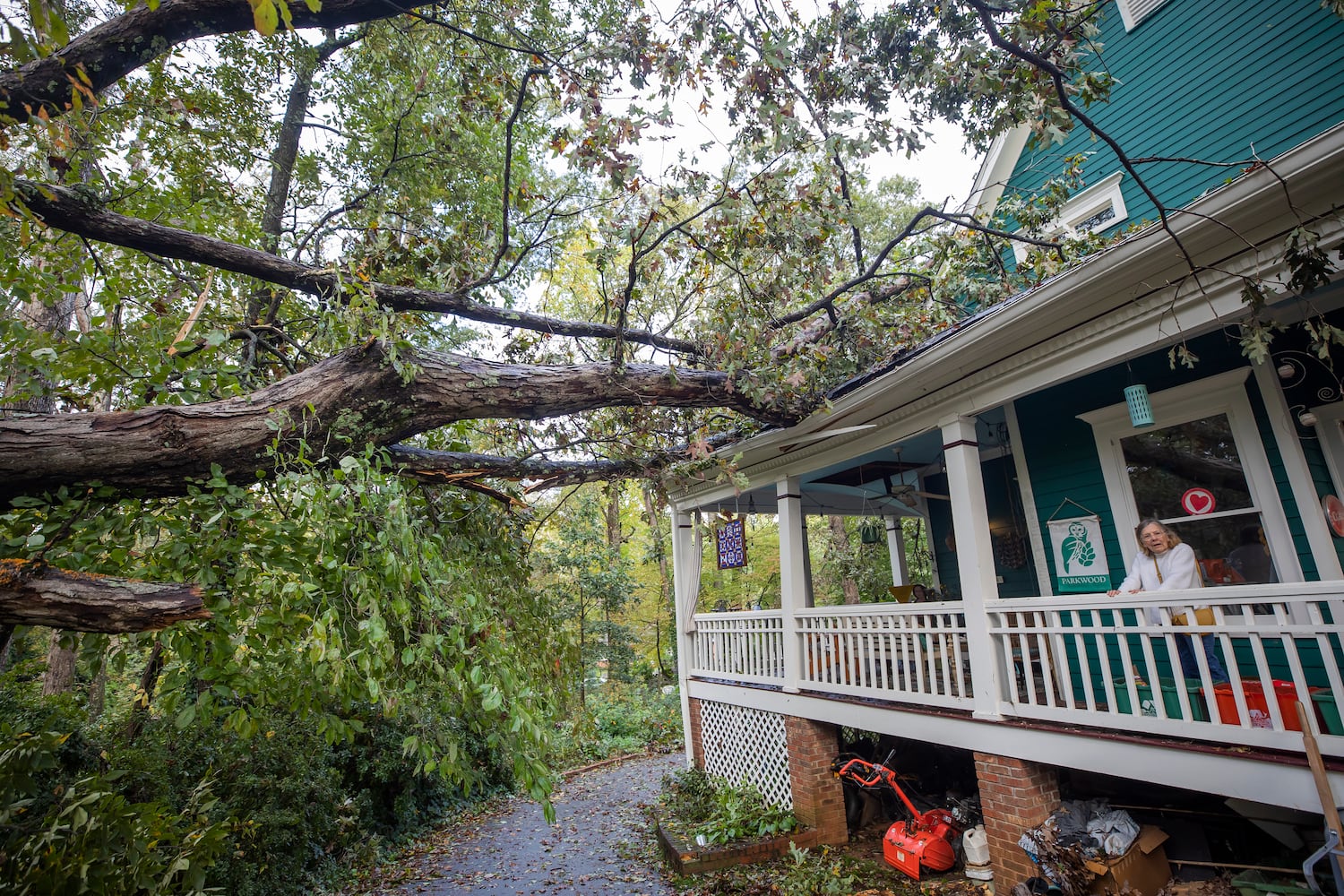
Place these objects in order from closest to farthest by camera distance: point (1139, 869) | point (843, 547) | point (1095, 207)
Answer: point (1139, 869) → point (1095, 207) → point (843, 547)

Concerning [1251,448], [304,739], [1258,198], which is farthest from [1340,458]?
[304,739]

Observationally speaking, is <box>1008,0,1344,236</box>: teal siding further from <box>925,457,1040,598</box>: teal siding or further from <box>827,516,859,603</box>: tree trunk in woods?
<box>827,516,859,603</box>: tree trunk in woods

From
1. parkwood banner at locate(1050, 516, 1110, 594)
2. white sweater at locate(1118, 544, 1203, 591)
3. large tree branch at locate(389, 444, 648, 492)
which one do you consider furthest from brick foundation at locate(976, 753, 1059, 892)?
large tree branch at locate(389, 444, 648, 492)

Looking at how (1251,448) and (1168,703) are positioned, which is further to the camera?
(1251,448)

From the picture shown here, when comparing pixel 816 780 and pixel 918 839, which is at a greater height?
pixel 816 780

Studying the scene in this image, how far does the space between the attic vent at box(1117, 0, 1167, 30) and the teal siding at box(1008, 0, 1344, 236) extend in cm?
8

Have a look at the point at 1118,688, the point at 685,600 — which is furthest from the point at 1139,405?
the point at 685,600

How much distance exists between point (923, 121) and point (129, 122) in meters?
8.15

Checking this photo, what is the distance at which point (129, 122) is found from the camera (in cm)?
693

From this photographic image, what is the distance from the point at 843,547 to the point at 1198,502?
12.8 m

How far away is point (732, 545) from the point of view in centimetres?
832

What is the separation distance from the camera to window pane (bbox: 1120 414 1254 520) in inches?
197

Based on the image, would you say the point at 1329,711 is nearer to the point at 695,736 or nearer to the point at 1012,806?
the point at 1012,806

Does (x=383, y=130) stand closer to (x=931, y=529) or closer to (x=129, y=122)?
(x=129, y=122)
